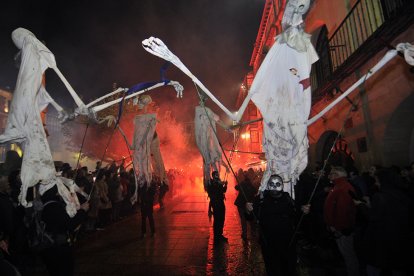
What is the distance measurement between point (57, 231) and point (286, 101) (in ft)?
11.7

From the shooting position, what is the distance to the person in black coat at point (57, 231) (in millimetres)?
3479

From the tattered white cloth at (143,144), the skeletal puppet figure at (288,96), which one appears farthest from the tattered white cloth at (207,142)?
the skeletal puppet figure at (288,96)

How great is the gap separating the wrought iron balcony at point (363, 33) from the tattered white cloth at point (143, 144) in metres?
6.00

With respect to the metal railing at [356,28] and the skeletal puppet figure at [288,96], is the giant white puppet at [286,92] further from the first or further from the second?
the metal railing at [356,28]

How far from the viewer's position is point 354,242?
4.38 metres

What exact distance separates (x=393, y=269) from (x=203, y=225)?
22.1 ft

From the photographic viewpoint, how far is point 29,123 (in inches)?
123

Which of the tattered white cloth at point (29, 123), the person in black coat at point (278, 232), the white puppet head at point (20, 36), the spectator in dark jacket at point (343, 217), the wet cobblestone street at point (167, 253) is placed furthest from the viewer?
the wet cobblestone street at point (167, 253)

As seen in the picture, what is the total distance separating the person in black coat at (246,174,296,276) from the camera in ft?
12.3

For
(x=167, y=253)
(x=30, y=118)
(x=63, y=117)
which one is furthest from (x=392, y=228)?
(x=30, y=118)

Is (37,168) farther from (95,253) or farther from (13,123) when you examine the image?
(95,253)

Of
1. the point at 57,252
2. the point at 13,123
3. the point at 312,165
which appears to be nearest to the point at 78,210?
the point at 57,252

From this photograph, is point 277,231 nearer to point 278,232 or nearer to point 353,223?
point 278,232

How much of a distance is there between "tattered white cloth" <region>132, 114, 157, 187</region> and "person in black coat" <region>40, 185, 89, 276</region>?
136 inches
